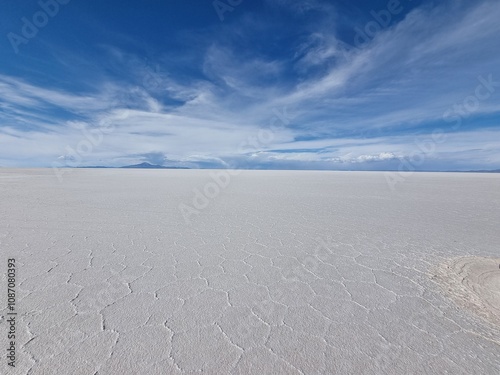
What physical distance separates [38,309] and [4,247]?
7.69 feet

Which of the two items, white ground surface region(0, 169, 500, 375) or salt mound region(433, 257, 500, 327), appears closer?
white ground surface region(0, 169, 500, 375)

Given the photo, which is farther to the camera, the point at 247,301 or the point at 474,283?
the point at 474,283

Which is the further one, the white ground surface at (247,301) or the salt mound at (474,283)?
the salt mound at (474,283)

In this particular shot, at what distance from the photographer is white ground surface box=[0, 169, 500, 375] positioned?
1685mm

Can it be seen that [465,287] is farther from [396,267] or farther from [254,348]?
[254,348]

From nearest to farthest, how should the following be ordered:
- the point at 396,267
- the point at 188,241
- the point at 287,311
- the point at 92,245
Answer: the point at 287,311
the point at 396,267
the point at 92,245
the point at 188,241

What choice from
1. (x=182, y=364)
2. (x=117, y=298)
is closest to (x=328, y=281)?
(x=182, y=364)

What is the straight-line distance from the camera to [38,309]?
2158mm

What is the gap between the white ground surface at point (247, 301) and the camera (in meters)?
1.68

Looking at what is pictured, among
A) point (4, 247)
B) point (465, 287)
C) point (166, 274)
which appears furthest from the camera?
point (4, 247)

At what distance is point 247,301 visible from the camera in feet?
7.91

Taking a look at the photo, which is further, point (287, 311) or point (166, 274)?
point (166, 274)

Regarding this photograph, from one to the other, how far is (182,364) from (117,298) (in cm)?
114

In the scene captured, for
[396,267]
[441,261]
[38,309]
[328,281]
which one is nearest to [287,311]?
[328,281]
